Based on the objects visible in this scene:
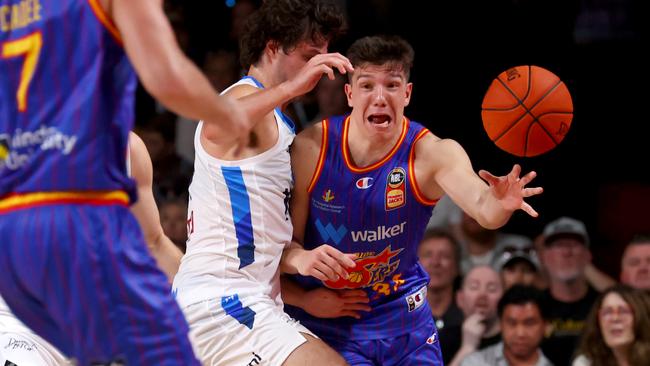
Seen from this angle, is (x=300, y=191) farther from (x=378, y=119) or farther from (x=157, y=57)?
(x=157, y=57)

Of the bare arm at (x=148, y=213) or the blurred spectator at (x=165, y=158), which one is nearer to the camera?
the bare arm at (x=148, y=213)

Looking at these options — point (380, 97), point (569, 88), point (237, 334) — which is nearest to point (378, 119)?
point (380, 97)

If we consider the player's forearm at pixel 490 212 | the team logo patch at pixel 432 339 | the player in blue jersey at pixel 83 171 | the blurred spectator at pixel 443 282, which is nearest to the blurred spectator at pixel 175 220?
the blurred spectator at pixel 443 282

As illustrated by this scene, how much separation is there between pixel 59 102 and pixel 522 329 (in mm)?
5366

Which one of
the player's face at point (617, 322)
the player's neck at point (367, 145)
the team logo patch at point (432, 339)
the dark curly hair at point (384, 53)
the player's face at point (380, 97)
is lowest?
the player's face at point (617, 322)

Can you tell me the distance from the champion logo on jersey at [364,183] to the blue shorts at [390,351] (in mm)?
823

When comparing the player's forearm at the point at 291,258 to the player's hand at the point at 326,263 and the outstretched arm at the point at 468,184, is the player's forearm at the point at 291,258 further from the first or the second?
the outstretched arm at the point at 468,184

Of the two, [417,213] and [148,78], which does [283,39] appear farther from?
[148,78]

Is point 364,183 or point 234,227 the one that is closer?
point 234,227

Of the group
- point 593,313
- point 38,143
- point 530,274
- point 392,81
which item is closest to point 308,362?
point 392,81

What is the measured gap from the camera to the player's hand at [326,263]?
15.5 ft

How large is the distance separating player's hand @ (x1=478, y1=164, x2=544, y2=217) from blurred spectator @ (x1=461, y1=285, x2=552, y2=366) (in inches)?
134

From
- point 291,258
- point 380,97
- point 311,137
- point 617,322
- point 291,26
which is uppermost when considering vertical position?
point 291,26

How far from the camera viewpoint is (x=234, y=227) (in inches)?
192
